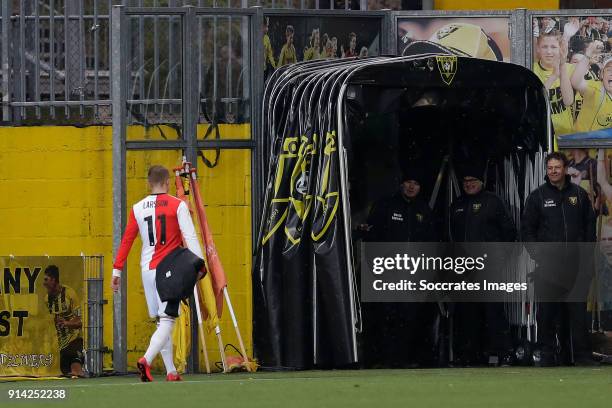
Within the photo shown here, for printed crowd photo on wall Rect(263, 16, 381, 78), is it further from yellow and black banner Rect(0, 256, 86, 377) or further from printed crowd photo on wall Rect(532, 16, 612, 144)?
yellow and black banner Rect(0, 256, 86, 377)

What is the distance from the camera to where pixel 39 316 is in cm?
1385

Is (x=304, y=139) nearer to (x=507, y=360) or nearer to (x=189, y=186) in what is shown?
(x=189, y=186)

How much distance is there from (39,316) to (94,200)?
1.59 metres

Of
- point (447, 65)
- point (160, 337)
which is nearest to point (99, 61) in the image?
point (447, 65)

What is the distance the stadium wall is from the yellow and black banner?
3.15 ft

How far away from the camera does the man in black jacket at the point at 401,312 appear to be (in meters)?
14.8

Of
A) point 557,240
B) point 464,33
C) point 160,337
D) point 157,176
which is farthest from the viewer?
point 464,33

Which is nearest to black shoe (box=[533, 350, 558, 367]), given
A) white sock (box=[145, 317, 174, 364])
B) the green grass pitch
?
the green grass pitch

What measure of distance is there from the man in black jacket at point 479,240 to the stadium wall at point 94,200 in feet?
6.06

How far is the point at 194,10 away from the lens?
14.8 m

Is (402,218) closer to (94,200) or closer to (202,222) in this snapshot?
(202,222)

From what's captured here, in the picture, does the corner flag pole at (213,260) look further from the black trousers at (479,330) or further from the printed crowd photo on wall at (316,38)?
the black trousers at (479,330)

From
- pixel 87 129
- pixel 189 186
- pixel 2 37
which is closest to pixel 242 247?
pixel 189 186

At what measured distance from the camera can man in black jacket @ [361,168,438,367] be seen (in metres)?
14.8
